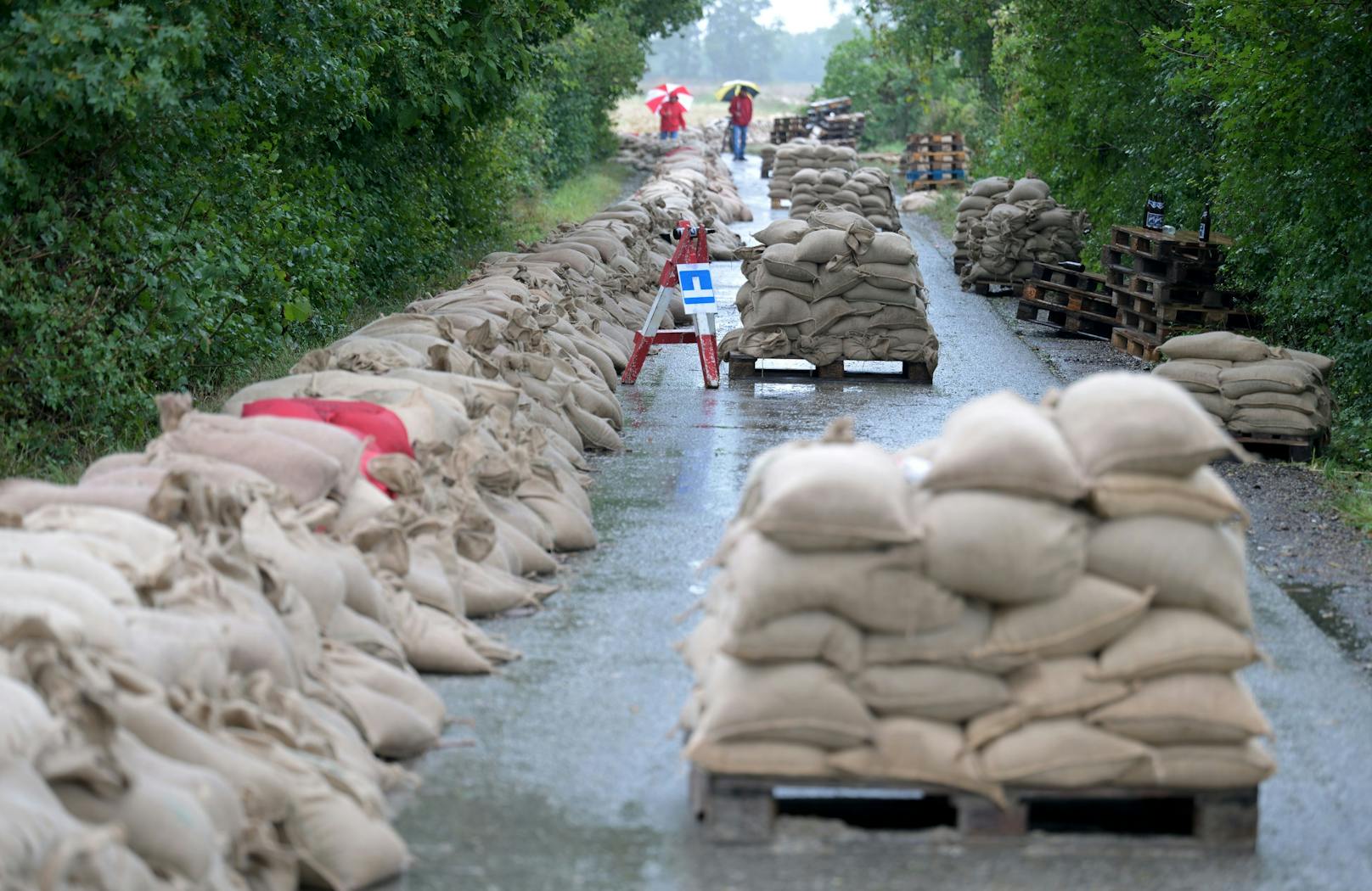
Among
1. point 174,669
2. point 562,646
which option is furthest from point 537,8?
point 174,669

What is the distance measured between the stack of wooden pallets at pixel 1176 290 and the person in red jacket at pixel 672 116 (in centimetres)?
3069

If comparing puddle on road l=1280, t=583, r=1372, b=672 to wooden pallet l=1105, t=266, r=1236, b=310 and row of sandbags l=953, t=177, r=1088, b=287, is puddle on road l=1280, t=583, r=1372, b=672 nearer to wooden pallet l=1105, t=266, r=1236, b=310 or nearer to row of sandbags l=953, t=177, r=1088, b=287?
wooden pallet l=1105, t=266, r=1236, b=310

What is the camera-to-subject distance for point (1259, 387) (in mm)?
9805

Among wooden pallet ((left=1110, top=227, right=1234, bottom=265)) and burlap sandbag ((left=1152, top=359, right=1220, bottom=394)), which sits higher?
wooden pallet ((left=1110, top=227, right=1234, bottom=265))

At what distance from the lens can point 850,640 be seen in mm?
4375

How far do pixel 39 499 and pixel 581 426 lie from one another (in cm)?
511

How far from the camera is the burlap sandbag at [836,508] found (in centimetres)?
427

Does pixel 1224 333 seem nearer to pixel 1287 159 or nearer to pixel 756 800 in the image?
pixel 1287 159

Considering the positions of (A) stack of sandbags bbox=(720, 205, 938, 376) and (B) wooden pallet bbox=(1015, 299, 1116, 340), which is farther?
(B) wooden pallet bbox=(1015, 299, 1116, 340)

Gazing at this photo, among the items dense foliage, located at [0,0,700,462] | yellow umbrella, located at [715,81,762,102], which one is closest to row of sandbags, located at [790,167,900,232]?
dense foliage, located at [0,0,700,462]

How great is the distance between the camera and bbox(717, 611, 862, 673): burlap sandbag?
172 inches

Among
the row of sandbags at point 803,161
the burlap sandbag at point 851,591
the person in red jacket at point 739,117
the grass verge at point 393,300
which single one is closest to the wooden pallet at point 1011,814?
the burlap sandbag at point 851,591

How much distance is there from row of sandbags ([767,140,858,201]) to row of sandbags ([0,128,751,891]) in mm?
19527

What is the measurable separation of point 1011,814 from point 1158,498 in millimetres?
970
